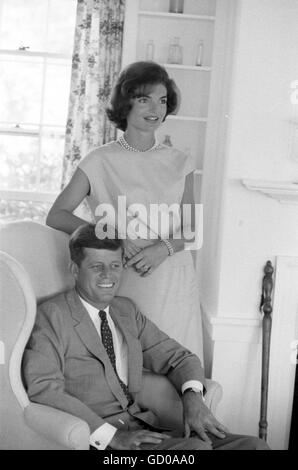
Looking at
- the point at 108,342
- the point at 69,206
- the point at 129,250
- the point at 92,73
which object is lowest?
the point at 108,342

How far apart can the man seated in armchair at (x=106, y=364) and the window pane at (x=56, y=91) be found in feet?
8.43

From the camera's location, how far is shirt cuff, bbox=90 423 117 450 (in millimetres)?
1984

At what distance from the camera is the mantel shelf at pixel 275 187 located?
9.18ft

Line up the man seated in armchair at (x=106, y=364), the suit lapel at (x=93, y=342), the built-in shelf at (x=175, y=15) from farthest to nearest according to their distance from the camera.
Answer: the built-in shelf at (x=175, y=15), the suit lapel at (x=93, y=342), the man seated in armchair at (x=106, y=364)

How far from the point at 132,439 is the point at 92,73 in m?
2.99

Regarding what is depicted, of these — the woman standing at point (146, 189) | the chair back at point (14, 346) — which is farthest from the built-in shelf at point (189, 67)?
the chair back at point (14, 346)

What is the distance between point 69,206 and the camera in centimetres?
250

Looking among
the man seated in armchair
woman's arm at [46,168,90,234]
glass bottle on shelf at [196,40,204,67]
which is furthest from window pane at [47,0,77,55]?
the man seated in armchair

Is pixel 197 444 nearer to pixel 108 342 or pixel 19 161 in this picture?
pixel 108 342

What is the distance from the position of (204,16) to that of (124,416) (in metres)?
2.92

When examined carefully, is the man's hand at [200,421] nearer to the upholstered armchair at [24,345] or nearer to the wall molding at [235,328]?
the upholstered armchair at [24,345]

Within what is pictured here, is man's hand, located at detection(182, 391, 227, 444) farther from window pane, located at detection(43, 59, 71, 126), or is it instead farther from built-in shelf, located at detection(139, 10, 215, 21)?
window pane, located at detection(43, 59, 71, 126)

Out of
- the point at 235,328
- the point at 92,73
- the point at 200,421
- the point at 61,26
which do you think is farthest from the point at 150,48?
the point at 200,421

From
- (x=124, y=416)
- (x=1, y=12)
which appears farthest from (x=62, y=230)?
(x=1, y=12)
